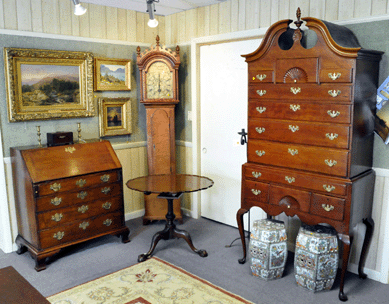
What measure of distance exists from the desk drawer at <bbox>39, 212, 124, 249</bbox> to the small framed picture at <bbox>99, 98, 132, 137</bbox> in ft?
3.33

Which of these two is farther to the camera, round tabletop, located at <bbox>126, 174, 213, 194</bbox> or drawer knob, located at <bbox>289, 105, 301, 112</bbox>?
round tabletop, located at <bbox>126, 174, 213, 194</bbox>

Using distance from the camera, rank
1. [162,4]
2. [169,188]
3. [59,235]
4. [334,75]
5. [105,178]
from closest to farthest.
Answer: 1. [334,75]
2. [169,188]
3. [59,235]
4. [105,178]
5. [162,4]

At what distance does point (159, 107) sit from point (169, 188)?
52.4 inches

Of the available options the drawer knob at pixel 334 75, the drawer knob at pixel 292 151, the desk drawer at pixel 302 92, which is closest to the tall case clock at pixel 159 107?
the desk drawer at pixel 302 92

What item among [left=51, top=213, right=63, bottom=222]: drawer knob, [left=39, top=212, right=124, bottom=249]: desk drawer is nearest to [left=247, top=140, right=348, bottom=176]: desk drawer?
[left=39, top=212, right=124, bottom=249]: desk drawer

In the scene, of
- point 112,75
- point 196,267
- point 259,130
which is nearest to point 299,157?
point 259,130

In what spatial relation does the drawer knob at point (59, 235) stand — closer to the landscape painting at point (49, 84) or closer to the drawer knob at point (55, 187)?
the drawer knob at point (55, 187)

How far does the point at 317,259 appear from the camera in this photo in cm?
285

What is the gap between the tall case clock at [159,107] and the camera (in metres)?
4.25

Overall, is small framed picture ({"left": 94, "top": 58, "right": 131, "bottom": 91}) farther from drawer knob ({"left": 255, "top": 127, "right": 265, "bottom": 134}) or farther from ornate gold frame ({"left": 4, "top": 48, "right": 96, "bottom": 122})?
drawer knob ({"left": 255, "top": 127, "right": 265, "bottom": 134})

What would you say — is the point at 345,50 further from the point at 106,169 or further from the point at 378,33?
the point at 106,169

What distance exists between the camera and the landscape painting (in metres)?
3.63

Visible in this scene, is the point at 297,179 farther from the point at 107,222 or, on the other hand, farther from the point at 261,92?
the point at 107,222

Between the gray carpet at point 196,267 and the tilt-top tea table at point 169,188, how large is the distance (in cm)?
13
